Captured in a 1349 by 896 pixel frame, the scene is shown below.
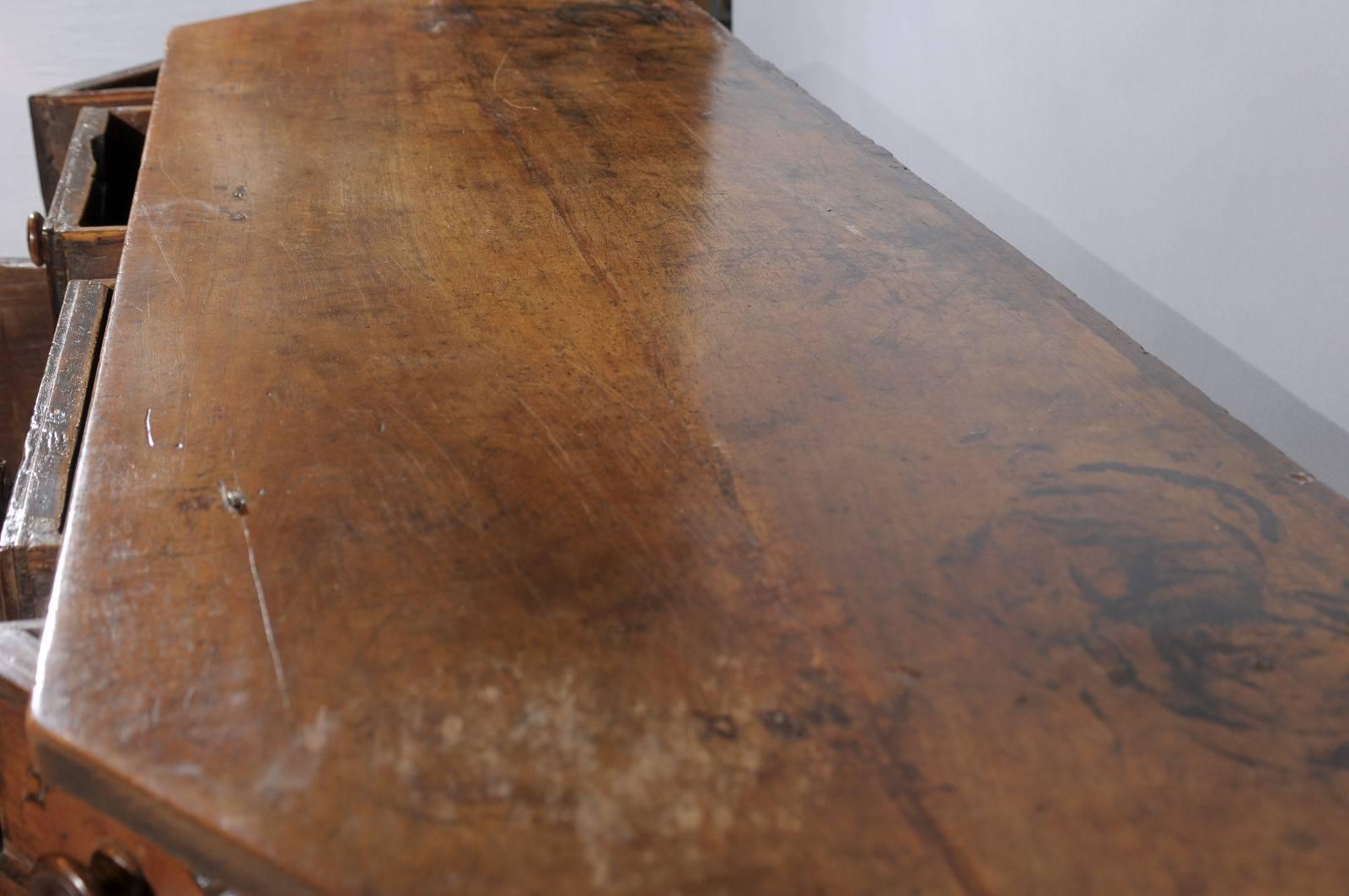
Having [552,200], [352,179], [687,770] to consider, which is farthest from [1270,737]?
[352,179]

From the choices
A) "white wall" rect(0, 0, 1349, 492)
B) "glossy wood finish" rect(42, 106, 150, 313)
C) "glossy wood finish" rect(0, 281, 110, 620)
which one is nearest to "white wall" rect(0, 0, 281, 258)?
"glossy wood finish" rect(42, 106, 150, 313)

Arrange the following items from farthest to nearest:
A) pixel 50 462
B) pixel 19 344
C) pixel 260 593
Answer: pixel 19 344
pixel 50 462
pixel 260 593

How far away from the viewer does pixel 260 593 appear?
625mm

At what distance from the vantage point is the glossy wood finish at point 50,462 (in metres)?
0.83

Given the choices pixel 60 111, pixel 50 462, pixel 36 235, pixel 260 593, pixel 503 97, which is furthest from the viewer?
pixel 60 111

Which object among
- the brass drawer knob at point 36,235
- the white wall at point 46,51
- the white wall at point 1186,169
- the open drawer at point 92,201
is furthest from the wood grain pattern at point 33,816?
the white wall at point 46,51

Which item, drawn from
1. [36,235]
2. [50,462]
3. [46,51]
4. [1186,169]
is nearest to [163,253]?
[50,462]

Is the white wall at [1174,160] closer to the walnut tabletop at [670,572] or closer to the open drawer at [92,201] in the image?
the walnut tabletop at [670,572]

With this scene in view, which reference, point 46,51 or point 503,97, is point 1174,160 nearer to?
point 503,97

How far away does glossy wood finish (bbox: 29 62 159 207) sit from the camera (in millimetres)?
1854

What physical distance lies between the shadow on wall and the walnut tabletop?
2.51 feet

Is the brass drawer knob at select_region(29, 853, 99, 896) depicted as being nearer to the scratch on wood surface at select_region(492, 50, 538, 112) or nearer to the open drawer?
the open drawer

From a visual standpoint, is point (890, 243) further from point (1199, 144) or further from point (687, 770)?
point (1199, 144)

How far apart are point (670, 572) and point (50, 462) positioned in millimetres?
561
